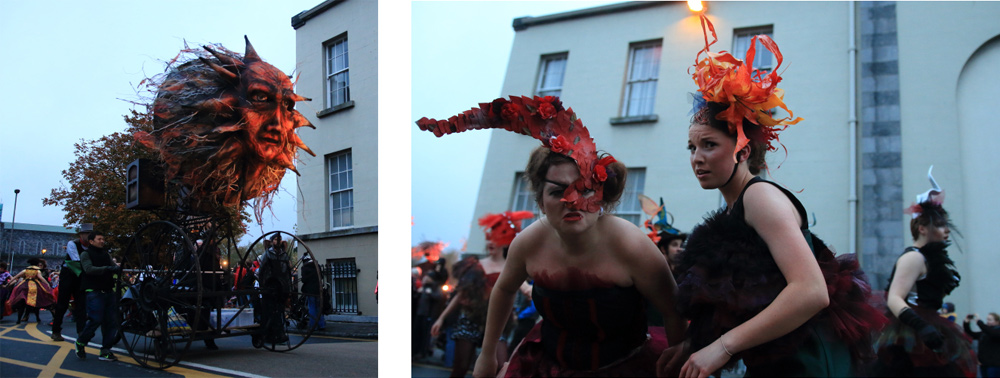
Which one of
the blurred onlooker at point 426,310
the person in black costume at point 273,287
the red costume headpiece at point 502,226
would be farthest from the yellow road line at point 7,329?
the blurred onlooker at point 426,310

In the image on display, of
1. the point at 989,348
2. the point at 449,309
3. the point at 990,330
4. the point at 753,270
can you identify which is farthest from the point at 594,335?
the point at 990,330

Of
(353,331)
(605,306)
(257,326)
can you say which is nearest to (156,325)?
(257,326)

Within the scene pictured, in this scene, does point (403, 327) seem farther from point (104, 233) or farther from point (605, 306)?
point (605, 306)

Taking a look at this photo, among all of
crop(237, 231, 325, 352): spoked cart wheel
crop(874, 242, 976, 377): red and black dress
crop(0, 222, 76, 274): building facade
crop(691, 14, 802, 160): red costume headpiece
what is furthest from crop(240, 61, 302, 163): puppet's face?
crop(874, 242, 976, 377): red and black dress

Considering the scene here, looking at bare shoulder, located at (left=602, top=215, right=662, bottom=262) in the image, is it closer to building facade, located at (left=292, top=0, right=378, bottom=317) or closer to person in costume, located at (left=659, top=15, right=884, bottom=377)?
person in costume, located at (left=659, top=15, right=884, bottom=377)

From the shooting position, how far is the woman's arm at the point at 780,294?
1.83 m

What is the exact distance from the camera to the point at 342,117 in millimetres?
3795

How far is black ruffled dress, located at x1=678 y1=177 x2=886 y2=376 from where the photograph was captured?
1.93m

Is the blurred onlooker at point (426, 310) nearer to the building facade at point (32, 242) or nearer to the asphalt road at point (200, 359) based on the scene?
the asphalt road at point (200, 359)

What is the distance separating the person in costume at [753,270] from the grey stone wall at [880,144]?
5.71 metres

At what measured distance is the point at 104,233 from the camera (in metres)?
3.09

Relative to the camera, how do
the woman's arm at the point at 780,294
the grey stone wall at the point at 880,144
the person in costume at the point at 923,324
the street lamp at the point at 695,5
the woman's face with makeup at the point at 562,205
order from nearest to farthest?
1. the woman's arm at the point at 780,294
2. the woman's face with makeup at the point at 562,205
3. the person in costume at the point at 923,324
4. the street lamp at the point at 695,5
5. the grey stone wall at the point at 880,144

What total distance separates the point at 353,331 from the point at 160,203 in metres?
1.23

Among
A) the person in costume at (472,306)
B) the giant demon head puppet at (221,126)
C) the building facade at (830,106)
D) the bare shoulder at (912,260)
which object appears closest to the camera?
the giant demon head puppet at (221,126)
